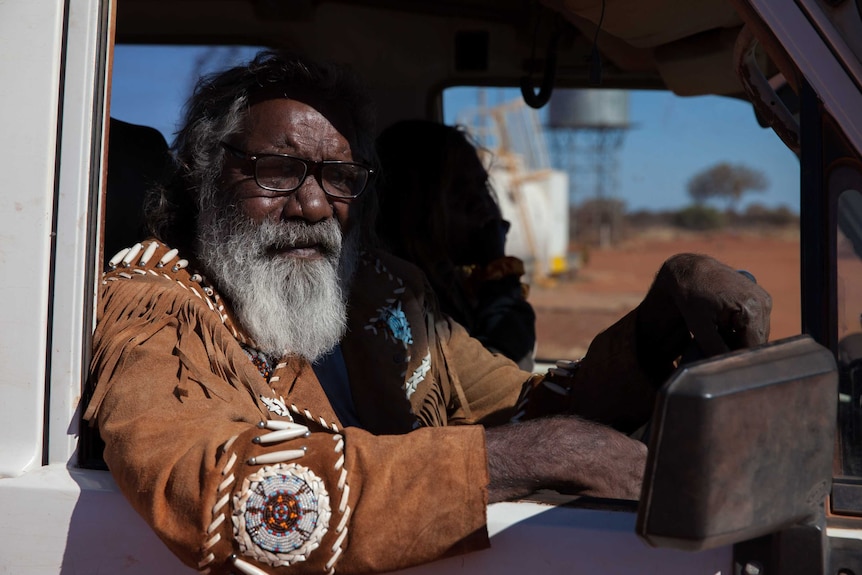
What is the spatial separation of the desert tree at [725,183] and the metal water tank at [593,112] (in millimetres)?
11576

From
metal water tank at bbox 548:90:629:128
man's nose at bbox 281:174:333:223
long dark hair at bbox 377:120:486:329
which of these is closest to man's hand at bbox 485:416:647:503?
man's nose at bbox 281:174:333:223

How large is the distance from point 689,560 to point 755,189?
43.0 m

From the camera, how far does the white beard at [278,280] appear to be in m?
2.18

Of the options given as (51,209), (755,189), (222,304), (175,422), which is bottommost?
(175,422)

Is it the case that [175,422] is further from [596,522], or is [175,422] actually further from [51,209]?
[596,522]

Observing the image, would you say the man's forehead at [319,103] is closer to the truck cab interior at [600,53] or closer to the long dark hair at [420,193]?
the truck cab interior at [600,53]

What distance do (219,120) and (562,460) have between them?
140 cm

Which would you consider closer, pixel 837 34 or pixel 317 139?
pixel 837 34

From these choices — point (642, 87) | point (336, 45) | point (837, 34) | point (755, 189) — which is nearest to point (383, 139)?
point (336, 45)

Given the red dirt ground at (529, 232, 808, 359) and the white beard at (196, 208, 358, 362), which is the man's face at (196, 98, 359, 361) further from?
the red dirt ground at (529, 232, 808, 359)

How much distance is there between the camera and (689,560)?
1.32 meters

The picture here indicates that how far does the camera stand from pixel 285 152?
2316 mm

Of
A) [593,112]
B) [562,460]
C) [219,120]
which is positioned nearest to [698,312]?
[562,460]

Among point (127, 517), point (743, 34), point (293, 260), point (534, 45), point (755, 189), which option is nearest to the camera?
point (127, 517)
